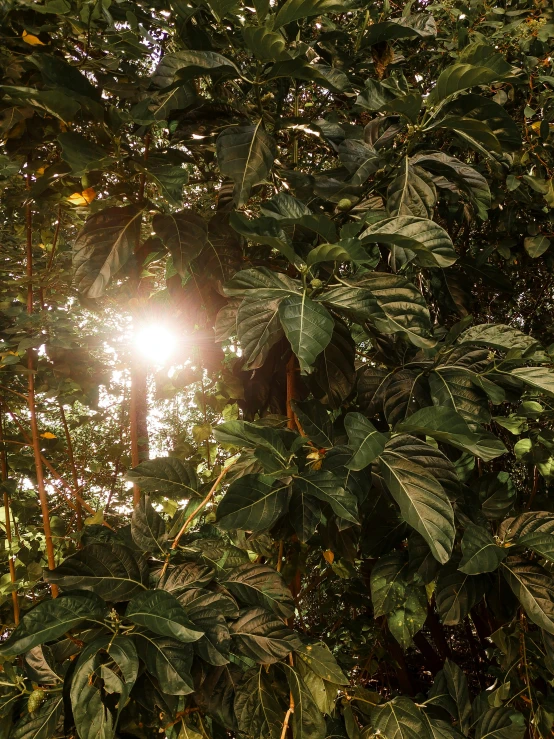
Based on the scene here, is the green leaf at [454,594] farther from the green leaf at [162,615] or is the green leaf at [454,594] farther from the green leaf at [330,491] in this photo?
the green leaf at [162,615]

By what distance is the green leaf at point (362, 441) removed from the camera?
0.63m

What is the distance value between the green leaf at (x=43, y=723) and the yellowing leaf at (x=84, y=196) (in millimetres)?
827

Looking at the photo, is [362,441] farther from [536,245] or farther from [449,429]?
[536,245]

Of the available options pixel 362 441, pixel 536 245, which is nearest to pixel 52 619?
pixel 362 441

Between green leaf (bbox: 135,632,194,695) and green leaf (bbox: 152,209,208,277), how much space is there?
0.52 m

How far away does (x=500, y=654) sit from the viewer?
1302mm

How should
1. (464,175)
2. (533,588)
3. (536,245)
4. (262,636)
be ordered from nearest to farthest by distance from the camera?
(262,636) → (533,588) → (464,175) → (536,245)

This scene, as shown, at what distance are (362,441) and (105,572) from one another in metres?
0.38

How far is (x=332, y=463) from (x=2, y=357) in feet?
2.30

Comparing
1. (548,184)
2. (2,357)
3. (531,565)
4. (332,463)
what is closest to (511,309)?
(548,184)

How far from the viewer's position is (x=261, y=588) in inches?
31.7

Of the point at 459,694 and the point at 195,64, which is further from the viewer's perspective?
the point at 459,694

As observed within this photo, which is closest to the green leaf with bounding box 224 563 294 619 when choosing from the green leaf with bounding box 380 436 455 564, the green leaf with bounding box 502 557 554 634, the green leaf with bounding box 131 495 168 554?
the green leaf with bounding box 131 495 168 554

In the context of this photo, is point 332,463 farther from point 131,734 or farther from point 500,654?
point 500,654
